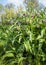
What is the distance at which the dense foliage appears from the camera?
14.5ft

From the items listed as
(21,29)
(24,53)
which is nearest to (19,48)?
(24,53)

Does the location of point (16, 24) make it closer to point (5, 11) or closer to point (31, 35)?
point (31, 35)

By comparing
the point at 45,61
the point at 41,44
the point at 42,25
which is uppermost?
the point at 42,25

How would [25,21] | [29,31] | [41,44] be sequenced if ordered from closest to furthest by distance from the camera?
[41,44], [29,31], [25,21]

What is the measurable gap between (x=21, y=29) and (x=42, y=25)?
0.40 metres

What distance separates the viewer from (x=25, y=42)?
178 inches

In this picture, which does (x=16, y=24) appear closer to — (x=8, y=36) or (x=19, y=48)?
(x=8, y=36)

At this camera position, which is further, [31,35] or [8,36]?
[8,36]

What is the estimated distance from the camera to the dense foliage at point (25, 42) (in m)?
4.41

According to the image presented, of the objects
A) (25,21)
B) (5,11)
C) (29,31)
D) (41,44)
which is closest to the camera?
(41,44)

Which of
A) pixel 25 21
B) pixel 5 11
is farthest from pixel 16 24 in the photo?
pixel 5 11

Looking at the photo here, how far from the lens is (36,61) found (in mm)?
4395

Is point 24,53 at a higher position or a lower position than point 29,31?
lower

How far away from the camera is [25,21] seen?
16.3 feet
